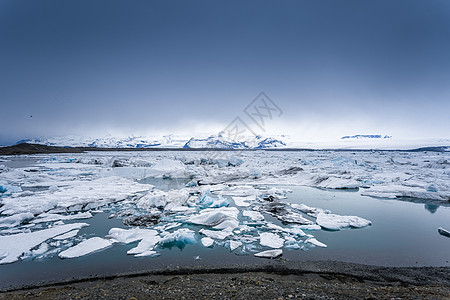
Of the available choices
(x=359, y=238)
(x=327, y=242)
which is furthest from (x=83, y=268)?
(x=359, y=238)

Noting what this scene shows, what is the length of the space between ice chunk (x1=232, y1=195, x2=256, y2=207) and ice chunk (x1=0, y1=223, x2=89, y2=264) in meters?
4.71

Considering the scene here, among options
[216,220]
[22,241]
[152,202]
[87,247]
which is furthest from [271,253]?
[22,241]

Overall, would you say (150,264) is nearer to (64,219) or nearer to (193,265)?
(193,265)

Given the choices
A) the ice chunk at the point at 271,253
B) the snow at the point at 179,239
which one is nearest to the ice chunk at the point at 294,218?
the ice chunk at the point at 271,253

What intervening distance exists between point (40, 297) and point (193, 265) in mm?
1945

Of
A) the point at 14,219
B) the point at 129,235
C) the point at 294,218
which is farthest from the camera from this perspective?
the point at 294,218

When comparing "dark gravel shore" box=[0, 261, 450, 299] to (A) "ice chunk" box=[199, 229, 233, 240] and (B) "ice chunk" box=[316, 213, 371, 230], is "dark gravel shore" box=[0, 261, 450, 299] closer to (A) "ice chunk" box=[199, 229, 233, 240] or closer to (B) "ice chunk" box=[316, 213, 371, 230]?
(A) "ice chunk" box=[199, 229, 233, 240]

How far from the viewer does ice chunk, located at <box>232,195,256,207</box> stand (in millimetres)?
7444

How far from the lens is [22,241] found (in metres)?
4.28

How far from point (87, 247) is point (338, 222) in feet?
18.6

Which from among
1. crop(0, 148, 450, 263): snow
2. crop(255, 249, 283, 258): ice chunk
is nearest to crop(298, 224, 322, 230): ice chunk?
crop(0, 148, 450, 263): snow

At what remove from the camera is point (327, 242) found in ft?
14.7

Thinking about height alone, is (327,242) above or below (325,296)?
below

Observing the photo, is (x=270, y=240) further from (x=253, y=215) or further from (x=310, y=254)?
(x=253, y=215)
